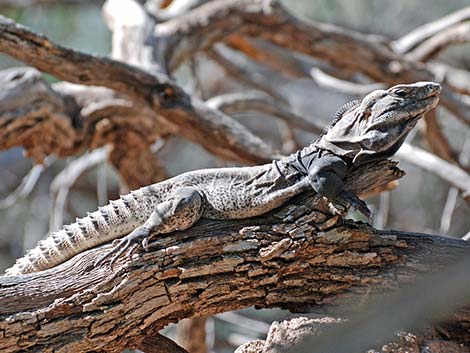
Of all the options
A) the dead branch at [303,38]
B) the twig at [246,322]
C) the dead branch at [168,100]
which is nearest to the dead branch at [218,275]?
the dead branch at [168,100]

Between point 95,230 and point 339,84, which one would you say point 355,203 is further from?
point 339,84

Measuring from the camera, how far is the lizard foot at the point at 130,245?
2373 millimetres

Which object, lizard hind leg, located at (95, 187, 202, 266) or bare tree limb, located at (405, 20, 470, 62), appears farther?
bare tree limb, located at (405, 20, 470, 62)

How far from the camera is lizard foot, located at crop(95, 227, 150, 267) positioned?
2.37 metres

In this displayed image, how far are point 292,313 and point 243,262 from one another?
0.85 ft

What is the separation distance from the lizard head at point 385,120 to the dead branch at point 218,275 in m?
0.08

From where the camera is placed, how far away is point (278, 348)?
2297 millimetres

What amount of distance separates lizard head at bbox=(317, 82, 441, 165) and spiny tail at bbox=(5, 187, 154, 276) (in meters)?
0.74

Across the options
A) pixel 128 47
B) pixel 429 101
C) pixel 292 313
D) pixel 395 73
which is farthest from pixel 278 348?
pixel 395 73

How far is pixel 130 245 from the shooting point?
7.81 feet

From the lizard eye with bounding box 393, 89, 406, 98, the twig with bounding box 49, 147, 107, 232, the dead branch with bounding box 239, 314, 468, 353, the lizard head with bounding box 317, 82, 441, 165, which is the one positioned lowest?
the twig with bounding box 49, 147, 107, 232

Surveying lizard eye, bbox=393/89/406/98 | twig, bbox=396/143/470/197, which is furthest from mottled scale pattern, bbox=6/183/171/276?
twig, bbox=396/143/470/197

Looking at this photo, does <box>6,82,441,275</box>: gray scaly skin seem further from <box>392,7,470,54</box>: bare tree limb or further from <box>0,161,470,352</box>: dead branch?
<box>392,7,470,54</box>: bare tree limb

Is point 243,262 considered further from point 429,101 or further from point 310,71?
point 310,71
